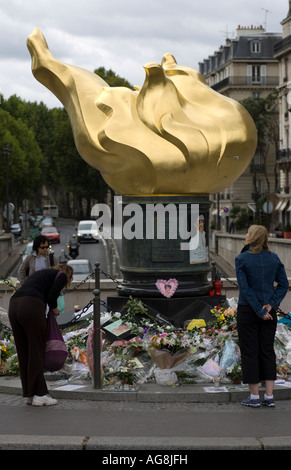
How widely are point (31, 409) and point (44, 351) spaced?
0.60 m

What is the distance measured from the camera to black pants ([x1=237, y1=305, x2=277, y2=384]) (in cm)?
751

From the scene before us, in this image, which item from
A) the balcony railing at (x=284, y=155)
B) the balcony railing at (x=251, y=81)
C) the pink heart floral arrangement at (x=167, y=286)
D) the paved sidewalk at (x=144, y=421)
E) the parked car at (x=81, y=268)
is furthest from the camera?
the balcony railing at (x=251, y=81)

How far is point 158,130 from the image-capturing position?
10516 mm

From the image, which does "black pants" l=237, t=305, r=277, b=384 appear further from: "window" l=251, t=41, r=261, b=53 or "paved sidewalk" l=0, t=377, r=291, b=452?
"window" l=251, t=41, r=261, b=53

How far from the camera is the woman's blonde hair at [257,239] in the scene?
24.5 feet

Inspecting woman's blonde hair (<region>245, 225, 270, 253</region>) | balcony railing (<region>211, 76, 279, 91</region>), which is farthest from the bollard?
balcony railing (<region>211, 76, 279, 91</region>)

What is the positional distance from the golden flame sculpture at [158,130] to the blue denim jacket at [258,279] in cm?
325

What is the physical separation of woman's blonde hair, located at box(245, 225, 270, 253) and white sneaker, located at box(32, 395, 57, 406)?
251cm

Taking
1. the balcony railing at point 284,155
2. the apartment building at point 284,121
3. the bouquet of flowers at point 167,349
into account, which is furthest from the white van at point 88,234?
the bouquet of flowers at point 167,349

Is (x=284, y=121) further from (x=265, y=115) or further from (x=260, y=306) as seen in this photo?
(x=260, y=306)

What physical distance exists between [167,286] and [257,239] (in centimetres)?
324

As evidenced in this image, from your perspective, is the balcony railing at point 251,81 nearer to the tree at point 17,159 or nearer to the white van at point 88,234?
the tree at point 17,159
